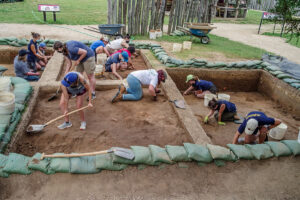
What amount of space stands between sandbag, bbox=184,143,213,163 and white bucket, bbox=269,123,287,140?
6.99ft

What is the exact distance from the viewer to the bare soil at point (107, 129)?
11.8 feet

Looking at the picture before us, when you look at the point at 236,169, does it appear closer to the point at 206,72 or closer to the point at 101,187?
the point at 101,187

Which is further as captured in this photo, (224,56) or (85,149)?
(224,56)

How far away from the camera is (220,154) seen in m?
3.25

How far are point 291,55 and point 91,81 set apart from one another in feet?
25.3

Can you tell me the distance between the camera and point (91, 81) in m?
5.00

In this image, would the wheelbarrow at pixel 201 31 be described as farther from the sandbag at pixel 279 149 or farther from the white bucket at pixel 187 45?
the sandbag at pixel 279 149

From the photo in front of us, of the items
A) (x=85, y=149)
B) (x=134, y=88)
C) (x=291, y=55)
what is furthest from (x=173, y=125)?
(x=291, y=55)

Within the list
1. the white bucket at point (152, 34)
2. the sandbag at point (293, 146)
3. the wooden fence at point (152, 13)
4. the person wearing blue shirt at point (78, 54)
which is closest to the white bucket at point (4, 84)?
the person wearing blue shirt at point (78, 54)

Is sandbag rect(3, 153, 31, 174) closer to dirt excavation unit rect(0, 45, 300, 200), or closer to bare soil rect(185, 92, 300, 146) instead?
dirt excavation unit rect(0, 45, 300, 200)

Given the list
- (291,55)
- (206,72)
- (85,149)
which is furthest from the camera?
(291,55)

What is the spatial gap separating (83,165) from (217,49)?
25.2 ft

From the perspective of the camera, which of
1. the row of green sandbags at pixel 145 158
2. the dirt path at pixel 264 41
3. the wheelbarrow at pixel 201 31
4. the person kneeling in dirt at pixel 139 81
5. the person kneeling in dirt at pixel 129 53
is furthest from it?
the wheelbarrow at pixel 201 31

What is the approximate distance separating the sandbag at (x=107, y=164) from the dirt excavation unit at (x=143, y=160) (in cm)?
1
